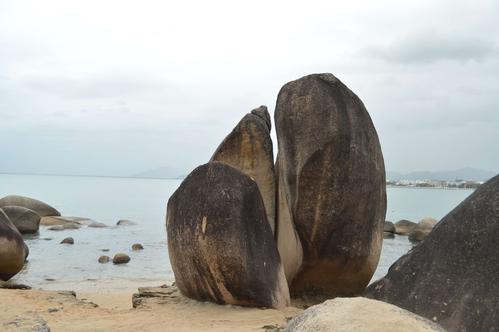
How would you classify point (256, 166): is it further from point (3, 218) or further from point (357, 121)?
point (3, 218)

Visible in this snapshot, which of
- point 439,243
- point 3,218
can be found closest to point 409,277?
point 439,243

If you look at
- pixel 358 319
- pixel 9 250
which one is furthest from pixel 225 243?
pixel 9 250

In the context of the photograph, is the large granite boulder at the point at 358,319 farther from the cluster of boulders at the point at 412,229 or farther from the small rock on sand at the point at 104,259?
the cluster of boulders at the point at 412,229

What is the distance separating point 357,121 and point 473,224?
2.76 m

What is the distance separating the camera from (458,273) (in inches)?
204

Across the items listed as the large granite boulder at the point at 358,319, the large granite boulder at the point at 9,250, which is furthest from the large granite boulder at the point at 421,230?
the large granite boulder at the point at 358,319

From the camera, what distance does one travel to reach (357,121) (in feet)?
25.3

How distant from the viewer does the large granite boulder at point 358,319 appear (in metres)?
3.16

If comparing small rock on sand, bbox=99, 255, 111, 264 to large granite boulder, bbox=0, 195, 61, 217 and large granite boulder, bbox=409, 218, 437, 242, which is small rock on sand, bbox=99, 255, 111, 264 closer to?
large granite boulder, bbox=0, 195, 61, 217

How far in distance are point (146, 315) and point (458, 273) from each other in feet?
12.7

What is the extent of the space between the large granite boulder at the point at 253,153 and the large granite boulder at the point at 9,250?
238 inches

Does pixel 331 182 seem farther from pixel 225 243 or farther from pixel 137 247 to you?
pixel 137 247

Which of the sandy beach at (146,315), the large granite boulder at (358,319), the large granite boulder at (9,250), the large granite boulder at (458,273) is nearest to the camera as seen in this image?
the large granite boulder at (358,319)

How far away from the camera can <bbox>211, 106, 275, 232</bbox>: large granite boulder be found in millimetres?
8469
